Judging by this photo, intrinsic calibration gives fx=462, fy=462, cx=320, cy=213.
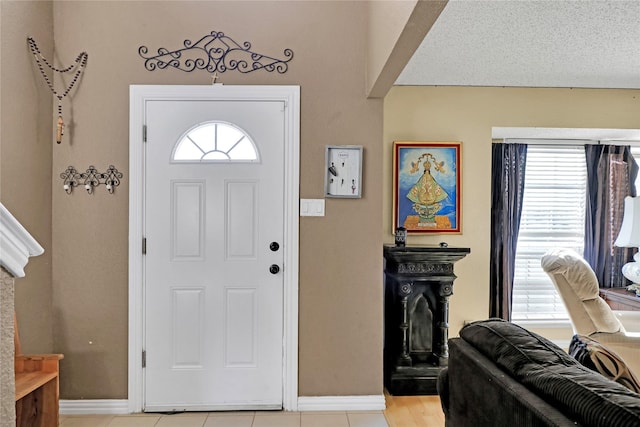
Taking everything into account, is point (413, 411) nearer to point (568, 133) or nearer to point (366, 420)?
point (366, 420)

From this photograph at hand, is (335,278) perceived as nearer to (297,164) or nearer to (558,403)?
(297,164)

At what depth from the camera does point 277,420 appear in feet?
9.08

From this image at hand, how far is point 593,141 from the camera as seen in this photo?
4.52 metres

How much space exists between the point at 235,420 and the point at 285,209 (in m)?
1.30

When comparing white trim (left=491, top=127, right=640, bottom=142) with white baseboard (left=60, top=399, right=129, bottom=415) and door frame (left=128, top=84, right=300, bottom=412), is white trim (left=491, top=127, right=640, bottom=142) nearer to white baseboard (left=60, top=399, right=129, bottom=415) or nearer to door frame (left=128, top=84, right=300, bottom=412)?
door frame (left=128, top=84, right=300, bottom=412)

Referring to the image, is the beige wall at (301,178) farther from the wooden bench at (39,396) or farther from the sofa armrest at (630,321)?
the sofa armrest at (630,321)

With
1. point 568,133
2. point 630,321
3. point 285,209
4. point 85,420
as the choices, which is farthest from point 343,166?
point 568,133

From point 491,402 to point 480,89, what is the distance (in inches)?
136

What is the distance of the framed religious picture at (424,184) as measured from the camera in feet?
13.3

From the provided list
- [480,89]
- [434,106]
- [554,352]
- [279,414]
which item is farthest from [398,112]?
[554,352]

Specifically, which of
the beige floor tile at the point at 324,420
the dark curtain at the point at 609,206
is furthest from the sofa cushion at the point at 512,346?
the dark curtain at the point at 609,206

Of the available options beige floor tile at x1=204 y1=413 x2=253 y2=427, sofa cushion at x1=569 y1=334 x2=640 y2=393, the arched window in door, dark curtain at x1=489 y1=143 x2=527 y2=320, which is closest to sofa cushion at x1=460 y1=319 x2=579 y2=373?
sofa cushion at x1=569 y1=334 x2=640 y2=393

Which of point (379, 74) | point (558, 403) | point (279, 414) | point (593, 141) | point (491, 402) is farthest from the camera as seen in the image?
point (593, 141)

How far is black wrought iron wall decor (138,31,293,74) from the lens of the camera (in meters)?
2.89
